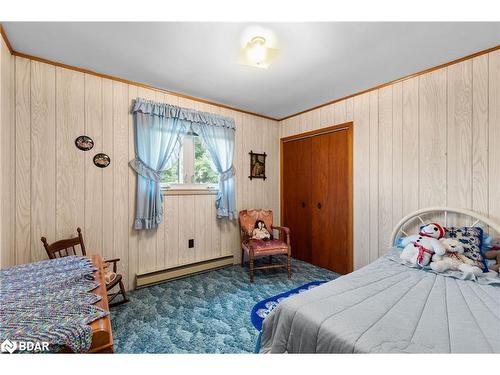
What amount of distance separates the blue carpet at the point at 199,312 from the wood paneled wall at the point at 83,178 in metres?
0.45

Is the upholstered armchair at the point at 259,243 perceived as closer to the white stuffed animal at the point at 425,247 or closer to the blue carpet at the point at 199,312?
the blue carpet at the point at 199,312

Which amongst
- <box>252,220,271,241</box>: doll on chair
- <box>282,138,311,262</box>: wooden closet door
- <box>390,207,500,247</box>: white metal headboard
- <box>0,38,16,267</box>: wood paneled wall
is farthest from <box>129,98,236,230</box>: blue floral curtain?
<box>390,207,500,247</box>: white metal headboard

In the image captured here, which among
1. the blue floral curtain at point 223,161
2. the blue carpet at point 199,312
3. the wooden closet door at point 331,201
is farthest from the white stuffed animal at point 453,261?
the blue floral curtain at point 223,161

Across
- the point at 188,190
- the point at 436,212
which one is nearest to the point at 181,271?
the point at 188,190

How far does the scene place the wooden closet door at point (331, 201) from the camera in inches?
117

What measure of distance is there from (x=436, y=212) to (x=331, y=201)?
3.91 feet

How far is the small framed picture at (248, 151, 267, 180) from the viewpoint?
3.62 meters

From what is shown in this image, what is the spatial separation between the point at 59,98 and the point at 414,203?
12.7 ft

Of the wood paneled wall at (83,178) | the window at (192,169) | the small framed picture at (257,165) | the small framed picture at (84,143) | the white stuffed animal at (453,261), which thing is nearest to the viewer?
the white stuffed animal at (453,261)

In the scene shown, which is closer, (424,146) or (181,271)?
(424,146)

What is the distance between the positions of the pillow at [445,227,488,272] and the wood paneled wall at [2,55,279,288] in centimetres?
276

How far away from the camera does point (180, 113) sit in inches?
111

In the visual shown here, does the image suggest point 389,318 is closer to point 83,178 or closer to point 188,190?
point 188,190
